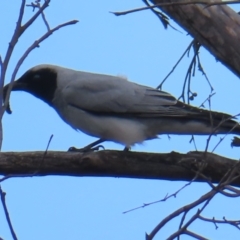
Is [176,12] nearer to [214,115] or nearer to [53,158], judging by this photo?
[214,115]

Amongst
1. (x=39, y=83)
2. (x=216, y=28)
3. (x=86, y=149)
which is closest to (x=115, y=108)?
(x=86, y=149)

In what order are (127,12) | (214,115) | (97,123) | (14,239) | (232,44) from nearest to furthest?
(14,239)
(127,12)
(232,44)
(214,115)
(97,123)

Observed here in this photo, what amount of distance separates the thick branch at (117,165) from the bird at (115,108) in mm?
500

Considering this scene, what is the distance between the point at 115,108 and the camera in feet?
20.2

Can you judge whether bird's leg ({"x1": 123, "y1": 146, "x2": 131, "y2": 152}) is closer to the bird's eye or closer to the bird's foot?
the bird's foot

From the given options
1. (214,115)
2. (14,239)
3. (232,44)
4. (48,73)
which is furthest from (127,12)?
(48,73)

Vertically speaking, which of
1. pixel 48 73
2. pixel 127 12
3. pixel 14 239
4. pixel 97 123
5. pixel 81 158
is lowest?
pixel 14 239

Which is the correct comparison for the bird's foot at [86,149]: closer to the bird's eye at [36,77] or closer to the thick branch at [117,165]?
the thick branch at [117,165]

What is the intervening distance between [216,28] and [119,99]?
142 cm

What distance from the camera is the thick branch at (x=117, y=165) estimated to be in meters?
5.08

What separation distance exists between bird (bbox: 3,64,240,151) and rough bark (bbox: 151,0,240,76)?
0.62 meters

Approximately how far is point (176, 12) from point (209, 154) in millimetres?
1031

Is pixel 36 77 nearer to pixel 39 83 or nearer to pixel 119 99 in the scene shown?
pixel 39 83

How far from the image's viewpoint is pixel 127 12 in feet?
10.9
